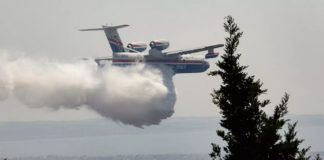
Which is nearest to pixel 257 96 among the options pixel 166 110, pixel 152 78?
pixel 166 110

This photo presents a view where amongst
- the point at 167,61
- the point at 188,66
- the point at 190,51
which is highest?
the point at 190,51

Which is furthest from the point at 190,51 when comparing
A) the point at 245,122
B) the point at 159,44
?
the point at 245,122

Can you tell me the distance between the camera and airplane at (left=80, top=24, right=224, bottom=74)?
4651 inches

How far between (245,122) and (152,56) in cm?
7296

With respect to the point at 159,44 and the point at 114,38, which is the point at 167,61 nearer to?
the point at 159,44

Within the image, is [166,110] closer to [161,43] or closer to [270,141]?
[161,43]

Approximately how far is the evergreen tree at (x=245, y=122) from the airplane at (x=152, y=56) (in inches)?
2667

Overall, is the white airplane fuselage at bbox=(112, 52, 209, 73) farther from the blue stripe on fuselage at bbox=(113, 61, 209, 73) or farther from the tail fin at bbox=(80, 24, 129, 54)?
the tail fin at bbox=(80, 24, 129, 54)

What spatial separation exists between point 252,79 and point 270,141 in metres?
4.02

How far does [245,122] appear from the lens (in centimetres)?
4775

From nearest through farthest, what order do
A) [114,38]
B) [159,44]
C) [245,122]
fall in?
1. [245,122]
2. [159,44]
3. [114,38]

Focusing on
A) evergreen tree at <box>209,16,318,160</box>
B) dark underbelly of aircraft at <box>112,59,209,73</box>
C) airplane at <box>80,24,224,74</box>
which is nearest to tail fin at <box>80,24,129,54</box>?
airplane at <box>80,24,224,74</box>

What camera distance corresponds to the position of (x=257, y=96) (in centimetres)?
4881

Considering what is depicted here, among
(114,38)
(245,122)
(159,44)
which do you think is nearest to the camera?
(245,122)
